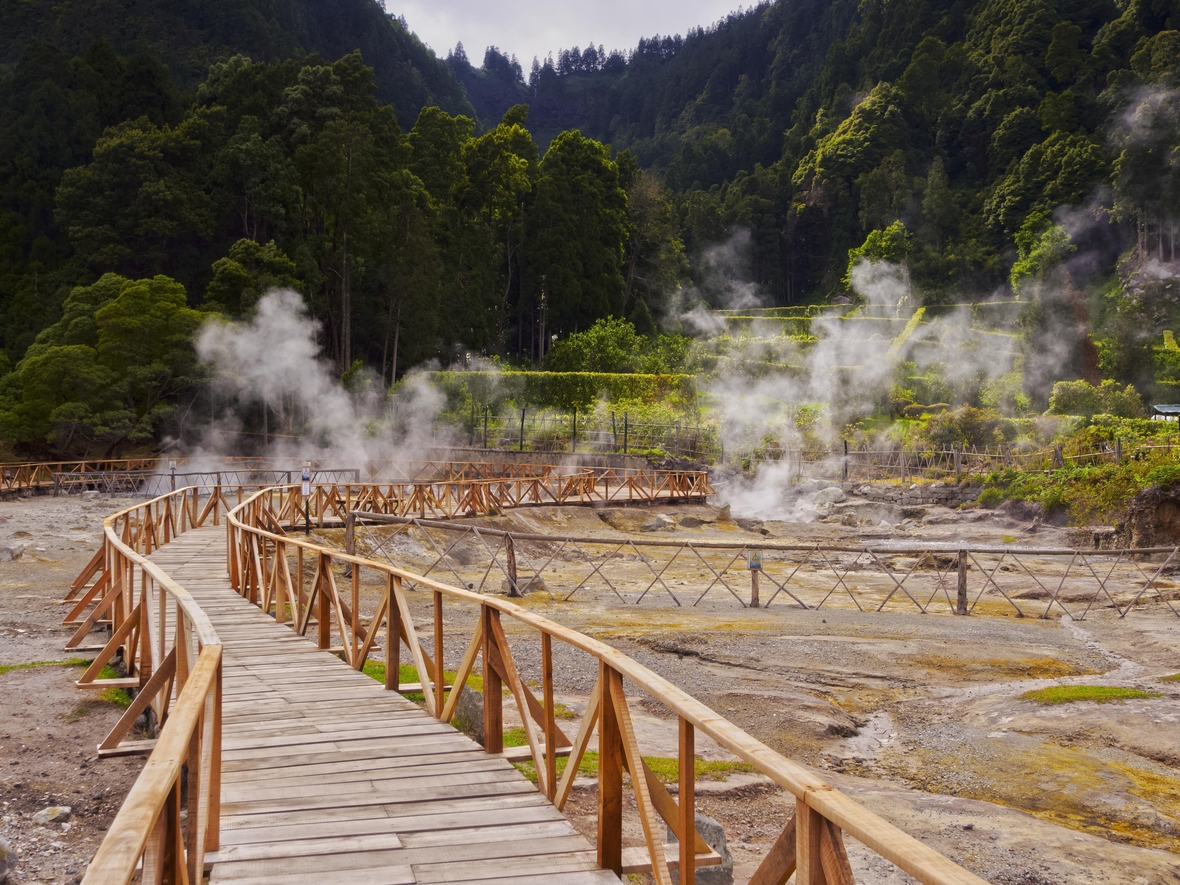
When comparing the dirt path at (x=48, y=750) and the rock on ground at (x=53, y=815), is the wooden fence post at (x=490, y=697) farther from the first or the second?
the rock on ground at (x=53, y=815)

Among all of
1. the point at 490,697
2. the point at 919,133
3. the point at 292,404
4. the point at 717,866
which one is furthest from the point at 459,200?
the point at 717,866

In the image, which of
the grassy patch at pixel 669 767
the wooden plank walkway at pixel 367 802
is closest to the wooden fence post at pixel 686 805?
the wooden plank walkway at pixel 367 802

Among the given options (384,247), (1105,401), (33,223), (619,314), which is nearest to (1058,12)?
(619,314)

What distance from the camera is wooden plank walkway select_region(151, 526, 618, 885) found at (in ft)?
11.7

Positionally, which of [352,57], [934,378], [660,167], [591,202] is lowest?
[934,378]

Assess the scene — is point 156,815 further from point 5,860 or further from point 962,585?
point 962,585

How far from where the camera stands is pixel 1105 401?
33.8 m

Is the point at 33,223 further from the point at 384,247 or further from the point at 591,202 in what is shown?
the point at 591,202

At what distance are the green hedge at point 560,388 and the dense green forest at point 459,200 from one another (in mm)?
4599

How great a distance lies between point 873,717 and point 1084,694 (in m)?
2.49

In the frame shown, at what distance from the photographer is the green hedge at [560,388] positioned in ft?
137

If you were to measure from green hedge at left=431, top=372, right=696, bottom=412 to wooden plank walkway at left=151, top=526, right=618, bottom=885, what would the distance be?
115 ft

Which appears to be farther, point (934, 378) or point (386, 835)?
point (934, 378)

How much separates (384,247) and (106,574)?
35082 millimetres
